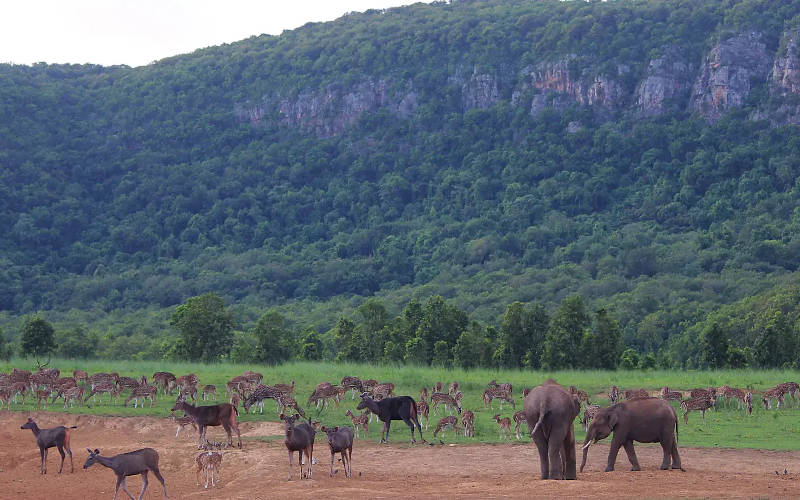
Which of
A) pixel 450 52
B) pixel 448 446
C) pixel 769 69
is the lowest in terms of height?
pixel 448 446

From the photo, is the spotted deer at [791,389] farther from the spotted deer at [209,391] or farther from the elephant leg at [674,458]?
the spotted deer at [209,391]

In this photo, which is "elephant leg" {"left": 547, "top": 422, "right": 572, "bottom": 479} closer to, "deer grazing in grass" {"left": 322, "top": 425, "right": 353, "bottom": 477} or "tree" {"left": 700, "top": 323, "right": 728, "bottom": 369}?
"deer grazing in grass" {"left": 322, "top": 425, "right": 353, "bottom": 477}

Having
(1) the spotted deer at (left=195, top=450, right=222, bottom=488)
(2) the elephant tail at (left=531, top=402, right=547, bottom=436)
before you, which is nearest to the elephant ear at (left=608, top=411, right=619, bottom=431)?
(2) the elephant tail at (left=531, top=402, right=547, bottom=436)

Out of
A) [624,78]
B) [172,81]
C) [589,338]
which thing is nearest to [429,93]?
[624,78]

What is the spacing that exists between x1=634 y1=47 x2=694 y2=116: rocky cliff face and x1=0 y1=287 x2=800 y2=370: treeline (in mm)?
85581

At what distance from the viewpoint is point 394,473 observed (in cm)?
2055

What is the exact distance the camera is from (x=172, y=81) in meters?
Result: 180

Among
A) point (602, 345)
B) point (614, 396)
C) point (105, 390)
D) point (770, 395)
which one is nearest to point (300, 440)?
point (105, 390)

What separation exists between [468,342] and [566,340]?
15.5 feet

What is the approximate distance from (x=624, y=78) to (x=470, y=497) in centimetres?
14054

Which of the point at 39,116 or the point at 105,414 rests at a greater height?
the point at 39,116

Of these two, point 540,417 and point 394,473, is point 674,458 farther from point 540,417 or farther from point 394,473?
point 394,473

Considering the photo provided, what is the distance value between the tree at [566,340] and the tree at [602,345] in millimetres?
406

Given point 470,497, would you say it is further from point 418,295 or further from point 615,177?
point 615,177
